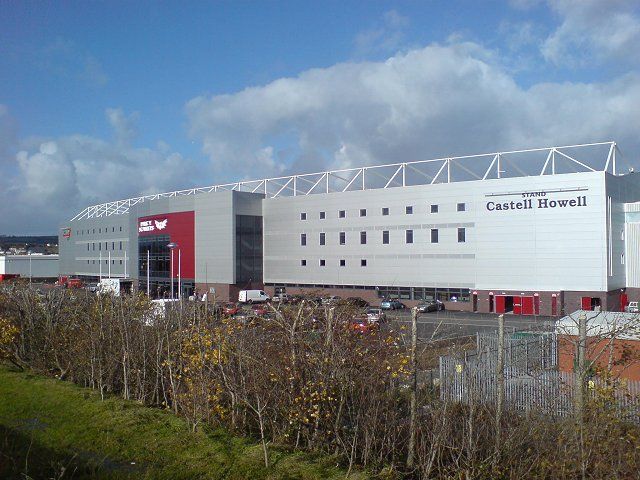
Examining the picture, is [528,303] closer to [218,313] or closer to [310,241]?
[310,241]

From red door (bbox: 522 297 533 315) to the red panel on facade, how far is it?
30.5m

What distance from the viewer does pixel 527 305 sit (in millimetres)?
42125

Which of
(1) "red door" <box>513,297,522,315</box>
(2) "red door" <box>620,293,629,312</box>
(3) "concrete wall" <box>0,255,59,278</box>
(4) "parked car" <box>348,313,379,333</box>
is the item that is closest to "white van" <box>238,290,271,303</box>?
(1) "red door" <box>513,297,522,315</box>

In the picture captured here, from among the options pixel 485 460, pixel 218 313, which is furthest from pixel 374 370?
pixel 218 313

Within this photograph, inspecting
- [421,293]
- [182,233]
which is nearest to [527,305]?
[421,293]

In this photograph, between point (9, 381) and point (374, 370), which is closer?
point (374, 370)

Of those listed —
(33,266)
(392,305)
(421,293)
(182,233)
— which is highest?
(182,233)

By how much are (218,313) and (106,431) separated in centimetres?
377

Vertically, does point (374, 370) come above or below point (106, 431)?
above

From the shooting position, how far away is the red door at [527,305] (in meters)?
41.8

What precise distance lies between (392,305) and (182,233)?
79.9ft

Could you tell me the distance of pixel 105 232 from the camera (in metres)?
76.6

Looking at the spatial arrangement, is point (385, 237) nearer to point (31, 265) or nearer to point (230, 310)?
point (230, 310)

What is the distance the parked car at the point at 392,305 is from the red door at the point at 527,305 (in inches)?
347
